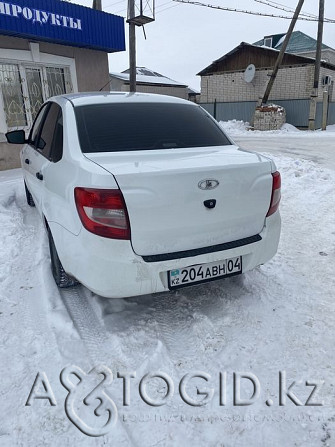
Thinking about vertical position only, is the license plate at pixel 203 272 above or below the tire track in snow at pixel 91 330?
above

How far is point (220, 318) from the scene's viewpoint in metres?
2.72

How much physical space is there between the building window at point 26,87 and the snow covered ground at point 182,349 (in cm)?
558

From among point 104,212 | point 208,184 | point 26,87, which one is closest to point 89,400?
point 104,212

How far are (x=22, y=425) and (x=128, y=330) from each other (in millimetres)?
903

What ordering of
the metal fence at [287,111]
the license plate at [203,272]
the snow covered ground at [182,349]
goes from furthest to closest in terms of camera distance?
the metal fence at [287,111] < the license plate at [203,272] < the snow covered ground at [182,349]

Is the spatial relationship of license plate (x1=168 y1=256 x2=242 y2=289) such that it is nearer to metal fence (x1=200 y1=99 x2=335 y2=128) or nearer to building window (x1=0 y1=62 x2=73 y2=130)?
building window (x1=0 y1=62 x2=73 y2=130)

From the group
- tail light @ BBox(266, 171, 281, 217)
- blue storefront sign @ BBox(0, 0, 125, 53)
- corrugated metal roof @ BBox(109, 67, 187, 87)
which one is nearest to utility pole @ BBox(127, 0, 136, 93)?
blue storefront sign @ BBox(0, 0, 125, 53)

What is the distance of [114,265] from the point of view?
2.27 m

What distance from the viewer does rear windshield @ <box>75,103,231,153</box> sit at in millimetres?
2756

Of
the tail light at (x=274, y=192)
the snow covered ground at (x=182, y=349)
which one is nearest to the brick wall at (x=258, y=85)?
the snow covered ground at (x=182, y=349)

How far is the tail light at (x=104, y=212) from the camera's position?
7.08ft

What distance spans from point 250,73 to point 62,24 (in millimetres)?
19667

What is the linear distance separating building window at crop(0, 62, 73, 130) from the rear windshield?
6.05 meters

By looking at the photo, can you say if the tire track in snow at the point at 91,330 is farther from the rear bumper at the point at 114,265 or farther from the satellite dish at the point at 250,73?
the satellite dish at the point at 250,73
